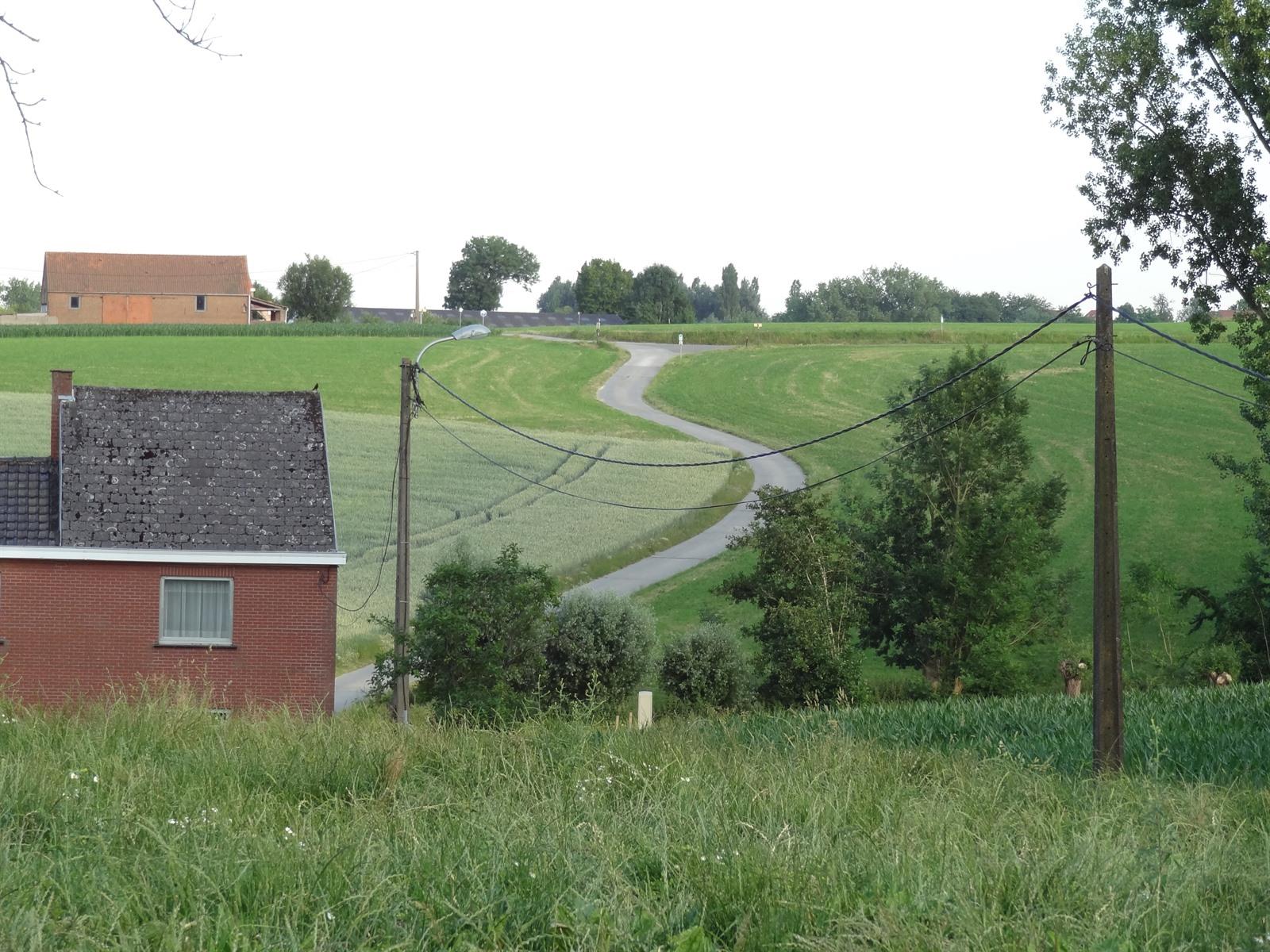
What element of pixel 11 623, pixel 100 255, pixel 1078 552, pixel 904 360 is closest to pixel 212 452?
pixel 11 623

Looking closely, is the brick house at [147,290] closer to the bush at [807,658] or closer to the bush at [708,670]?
the bush at [708,670]

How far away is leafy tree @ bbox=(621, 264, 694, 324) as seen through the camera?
140 m

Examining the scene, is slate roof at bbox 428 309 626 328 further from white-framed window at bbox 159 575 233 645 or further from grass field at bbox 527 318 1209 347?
white-framed window at bbox 159 575 233 645

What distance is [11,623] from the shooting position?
23000 millimetres

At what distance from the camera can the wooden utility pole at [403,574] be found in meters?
20.8

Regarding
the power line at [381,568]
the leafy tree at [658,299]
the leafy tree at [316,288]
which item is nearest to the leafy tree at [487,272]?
the leafy tree at [658,299]

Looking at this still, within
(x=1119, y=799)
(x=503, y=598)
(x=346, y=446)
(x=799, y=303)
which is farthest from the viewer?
(x=799, y=303)

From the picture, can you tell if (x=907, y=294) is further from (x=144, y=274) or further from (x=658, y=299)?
(x=144, y=274)

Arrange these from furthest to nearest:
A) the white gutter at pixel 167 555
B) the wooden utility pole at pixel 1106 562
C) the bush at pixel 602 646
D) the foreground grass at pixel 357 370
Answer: the foreground grass at pixel 357 370
the bush at pixel 602 646
the white gutter at pixel 167 555
the wooden utility pole at pixel 1106 562

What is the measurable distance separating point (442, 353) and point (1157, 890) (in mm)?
86180

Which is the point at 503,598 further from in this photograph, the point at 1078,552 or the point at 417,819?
the point at 1078,552

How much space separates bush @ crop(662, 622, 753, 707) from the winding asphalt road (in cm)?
329

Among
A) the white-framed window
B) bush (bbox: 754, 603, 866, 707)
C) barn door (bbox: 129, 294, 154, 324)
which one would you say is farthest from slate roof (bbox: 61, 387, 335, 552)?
barn door (bbox: 129, 294, 154, 324)

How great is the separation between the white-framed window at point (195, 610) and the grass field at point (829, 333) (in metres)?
74.6
